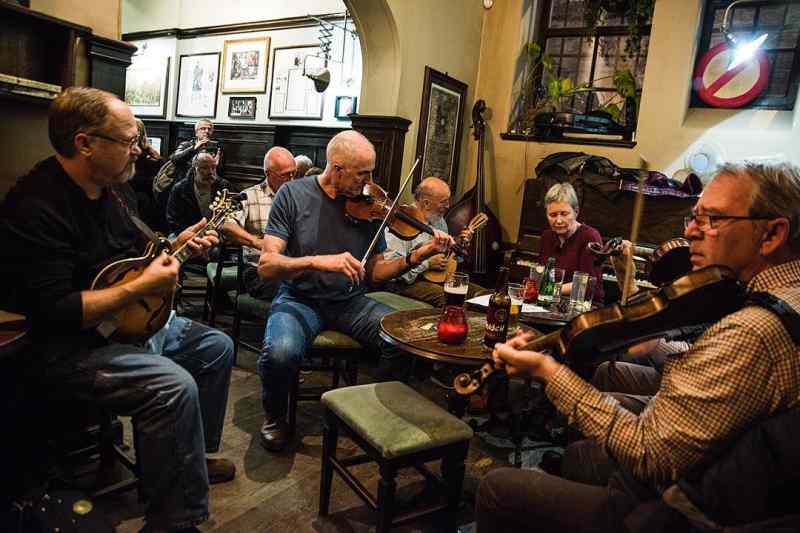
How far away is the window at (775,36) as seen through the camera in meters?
4.12

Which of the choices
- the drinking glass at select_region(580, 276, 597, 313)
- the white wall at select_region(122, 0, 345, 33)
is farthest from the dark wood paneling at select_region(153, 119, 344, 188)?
the drinking glass at select_region(580, 276, 597, 313)

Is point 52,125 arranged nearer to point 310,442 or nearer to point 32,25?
point 32,25

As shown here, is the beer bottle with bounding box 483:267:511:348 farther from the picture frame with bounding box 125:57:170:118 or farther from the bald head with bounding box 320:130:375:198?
the picture frame with bounding box 125:57:170:118

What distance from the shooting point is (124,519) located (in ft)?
6.29

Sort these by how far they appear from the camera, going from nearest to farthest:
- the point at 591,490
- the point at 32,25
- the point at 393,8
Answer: the point at 591,490 → the point at 32,25 → the point at 393,8

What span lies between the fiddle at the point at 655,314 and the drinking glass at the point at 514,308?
2.37 ft

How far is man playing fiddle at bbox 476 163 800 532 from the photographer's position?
3.26ft

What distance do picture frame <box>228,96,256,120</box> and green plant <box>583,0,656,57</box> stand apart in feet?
13.0

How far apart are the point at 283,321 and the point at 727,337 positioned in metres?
1.90

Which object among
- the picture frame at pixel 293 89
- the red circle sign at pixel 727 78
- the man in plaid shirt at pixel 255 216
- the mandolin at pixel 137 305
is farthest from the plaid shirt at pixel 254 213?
the red circle sign at pixel 727 78

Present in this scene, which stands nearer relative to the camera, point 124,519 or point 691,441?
point 691,441

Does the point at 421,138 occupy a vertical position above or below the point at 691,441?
above

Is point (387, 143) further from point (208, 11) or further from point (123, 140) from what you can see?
point (208, 11)

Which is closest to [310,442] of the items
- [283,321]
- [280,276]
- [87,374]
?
[283,321]
